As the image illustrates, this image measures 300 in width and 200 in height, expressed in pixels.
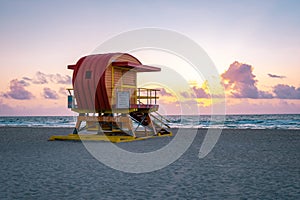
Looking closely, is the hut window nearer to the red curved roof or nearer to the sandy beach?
the red curved roof

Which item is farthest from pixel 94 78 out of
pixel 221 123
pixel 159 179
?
pixel 221 123

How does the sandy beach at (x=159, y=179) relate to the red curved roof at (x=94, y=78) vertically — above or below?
below

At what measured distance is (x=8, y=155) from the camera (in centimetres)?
1359

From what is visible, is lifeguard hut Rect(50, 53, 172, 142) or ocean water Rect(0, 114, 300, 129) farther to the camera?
ocean water Rect(0, 114, 300, 129)

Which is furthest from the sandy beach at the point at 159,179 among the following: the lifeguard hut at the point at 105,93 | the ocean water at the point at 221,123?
the ocean water at the point at 221,123

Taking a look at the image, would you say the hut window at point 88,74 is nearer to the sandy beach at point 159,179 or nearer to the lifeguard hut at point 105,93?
the lifeguard hut at point 105,93

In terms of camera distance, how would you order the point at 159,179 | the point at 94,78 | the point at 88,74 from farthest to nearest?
the point at 88,74 → the point at 94,78 → the point at 159,179

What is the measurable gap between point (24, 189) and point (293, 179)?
20.1 ft

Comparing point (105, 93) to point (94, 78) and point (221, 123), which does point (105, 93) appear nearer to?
point (94, 78)

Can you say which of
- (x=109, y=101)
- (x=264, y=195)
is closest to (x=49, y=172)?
(x=264, y=195)

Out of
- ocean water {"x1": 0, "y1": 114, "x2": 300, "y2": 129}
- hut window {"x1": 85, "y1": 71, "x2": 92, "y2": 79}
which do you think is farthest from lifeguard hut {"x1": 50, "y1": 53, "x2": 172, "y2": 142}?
ocean water {"x1": 0, "y1": 114, "x2": 300, "y2": 129}

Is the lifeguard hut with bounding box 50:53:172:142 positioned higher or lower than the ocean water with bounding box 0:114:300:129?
higher

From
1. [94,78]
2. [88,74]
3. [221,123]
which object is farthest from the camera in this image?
[221,123]

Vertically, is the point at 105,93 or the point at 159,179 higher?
the point at 105,93
